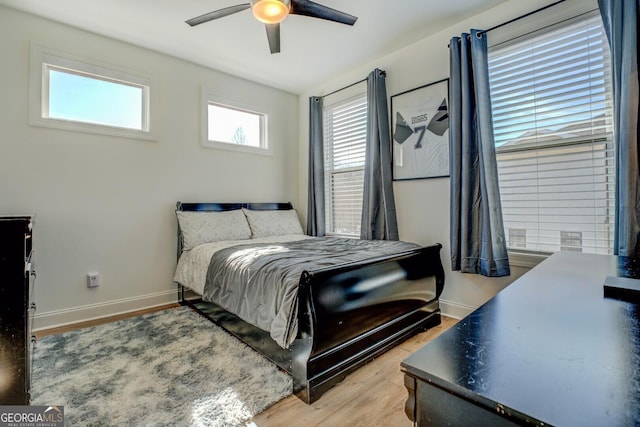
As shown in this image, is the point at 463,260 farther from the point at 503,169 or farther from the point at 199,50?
the point at 199,50

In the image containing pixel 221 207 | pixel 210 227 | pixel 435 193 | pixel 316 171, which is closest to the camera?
pixel 435 193

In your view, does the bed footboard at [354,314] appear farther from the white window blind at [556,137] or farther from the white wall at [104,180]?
the white wall at [104,180]

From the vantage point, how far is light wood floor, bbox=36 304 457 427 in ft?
4.94

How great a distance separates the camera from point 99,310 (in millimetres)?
2898

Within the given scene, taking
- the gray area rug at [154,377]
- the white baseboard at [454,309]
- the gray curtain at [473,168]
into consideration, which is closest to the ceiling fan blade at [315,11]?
the gray curtain at [473,168]

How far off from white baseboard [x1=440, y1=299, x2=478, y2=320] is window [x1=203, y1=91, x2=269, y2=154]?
285cm

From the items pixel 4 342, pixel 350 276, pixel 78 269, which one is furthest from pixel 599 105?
pixel 78 269

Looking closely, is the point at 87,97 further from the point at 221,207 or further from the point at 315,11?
the point at 315,11

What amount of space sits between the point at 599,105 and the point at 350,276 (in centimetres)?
208

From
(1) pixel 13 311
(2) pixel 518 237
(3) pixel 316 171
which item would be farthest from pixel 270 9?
(2) pixel 518 237

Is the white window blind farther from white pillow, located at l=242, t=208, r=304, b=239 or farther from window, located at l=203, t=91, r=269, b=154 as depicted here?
window, located at l=203, t=91, r=269, b=154

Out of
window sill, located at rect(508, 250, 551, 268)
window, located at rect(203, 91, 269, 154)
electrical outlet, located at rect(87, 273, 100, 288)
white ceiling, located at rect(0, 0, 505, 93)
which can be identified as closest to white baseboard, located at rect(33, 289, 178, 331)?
electrical outlet, located at rect(87, 273, 100, 288)

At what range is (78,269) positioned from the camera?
9.21 feet

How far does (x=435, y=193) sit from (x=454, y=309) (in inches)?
43.5
